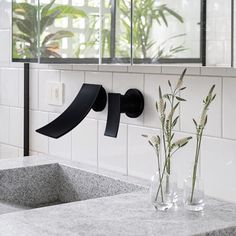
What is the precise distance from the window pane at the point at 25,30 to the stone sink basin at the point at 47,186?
40cm

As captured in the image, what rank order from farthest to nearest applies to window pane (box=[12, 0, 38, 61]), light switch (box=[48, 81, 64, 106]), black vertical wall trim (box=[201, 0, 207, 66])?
light switch (box=[48, 81, 64, 106]) < window pane (box=[12, 0, 38, 61]) < black vertical wall trim (box=[201, 0, 207, 66])

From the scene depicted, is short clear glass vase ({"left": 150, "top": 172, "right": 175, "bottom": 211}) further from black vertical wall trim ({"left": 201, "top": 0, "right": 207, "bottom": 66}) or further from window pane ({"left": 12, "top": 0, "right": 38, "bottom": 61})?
window pane ({"left": 12, "top": 0, "right": 38, "bottom": 61})

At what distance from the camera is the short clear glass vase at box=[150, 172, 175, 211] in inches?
57.4

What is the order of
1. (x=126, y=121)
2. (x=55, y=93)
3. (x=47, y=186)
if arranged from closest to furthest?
(x=126, y=121) < (x=47, y=186) < (x=55, y=93)

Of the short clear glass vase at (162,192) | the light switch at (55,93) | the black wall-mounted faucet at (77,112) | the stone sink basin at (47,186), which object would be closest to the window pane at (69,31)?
the black wall-mounted faucet at (77,112)

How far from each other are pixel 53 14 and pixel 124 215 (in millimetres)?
872

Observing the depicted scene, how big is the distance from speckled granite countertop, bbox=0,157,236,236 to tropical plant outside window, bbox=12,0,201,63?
387 mm

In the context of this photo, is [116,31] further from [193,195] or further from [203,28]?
[193,195]

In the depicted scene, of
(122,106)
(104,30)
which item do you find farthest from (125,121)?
(104,30)

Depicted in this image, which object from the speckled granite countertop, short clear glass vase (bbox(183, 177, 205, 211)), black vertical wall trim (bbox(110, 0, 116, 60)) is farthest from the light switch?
short clear glass vase (bbox(183, 177, 205, 211))

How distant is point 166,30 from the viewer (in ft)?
5.08

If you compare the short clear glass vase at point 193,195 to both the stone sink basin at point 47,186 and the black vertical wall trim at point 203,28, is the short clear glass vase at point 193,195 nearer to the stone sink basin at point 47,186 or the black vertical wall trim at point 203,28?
the black vertical wall trim at point 203,28

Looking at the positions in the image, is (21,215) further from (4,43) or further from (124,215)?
(4,43)

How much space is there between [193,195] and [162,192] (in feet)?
0.25
